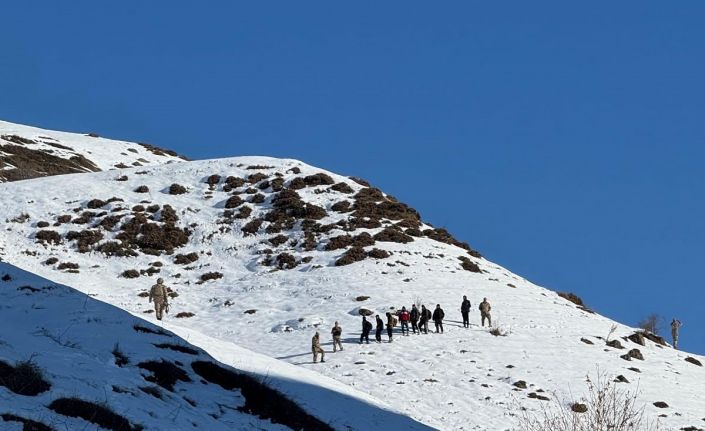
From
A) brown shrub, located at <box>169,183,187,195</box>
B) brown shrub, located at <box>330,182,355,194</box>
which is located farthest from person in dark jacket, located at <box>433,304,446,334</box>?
brown shrub, located at <box>169,183,187,195</box>

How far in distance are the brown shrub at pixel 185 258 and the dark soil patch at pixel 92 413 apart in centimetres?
3784

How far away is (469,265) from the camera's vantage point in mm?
48375

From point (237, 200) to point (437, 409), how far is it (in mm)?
32369

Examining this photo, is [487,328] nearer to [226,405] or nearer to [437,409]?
[437,409]

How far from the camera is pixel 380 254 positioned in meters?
47.5

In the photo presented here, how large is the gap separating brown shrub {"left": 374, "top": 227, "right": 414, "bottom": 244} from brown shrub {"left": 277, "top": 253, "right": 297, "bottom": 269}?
5.38 m

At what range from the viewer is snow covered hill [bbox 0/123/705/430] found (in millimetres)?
30672

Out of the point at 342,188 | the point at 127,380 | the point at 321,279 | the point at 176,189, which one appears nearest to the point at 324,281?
the point at 321,279

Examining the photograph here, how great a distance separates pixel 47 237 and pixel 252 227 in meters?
12.4

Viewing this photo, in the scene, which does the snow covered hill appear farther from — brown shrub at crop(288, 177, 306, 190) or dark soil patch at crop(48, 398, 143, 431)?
dark soil patch at crop(48, 398, 143, 431)

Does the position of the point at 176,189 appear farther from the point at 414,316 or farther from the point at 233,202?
the point at 414,316

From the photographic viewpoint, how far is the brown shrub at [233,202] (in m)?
56.7

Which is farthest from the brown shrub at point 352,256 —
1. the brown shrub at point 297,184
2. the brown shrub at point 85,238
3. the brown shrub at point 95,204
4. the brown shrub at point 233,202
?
the brown shrub at point 95,204

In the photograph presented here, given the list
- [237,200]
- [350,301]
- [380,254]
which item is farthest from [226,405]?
[237,200]
